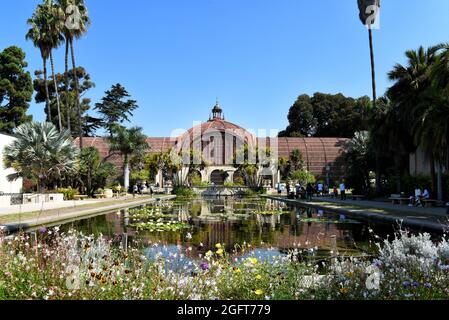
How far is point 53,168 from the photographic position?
94.7 feet

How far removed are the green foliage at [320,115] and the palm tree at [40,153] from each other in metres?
54.8

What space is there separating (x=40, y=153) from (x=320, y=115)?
62601 millimetres

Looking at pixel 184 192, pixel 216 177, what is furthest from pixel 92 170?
pixel 216 177

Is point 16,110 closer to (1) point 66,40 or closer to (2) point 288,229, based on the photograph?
(1) point 66,40

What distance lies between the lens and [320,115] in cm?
8162

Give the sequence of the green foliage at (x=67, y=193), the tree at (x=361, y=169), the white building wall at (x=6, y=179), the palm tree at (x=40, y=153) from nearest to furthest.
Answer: the palm tree at (x=40, y=153) < the green foliage at (x=67, y=193) < the white building wall at (x=6, y=179) < the tree at (x=361, y=169)

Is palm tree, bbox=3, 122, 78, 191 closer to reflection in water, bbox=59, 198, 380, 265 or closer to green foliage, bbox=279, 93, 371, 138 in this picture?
reflection in water, bbox=59, 198, 380, 265

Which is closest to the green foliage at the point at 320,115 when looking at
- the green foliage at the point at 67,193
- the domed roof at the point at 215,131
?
the domed roof at the point at 215,131

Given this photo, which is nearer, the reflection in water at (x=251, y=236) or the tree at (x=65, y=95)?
the reflection in water at (x=251, y=236)

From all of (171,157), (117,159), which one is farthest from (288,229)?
(117,159)

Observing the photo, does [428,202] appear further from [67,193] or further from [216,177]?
[216,177]

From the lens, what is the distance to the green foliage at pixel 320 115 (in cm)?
7650

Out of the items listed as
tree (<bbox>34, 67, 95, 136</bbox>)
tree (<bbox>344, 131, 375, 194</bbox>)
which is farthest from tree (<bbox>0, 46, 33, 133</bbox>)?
tree (<bbox>344, 131, 375, 194</bbox>)

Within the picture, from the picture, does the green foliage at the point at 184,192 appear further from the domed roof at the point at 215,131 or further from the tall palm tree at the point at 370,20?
the domed roof at the point at 215,131
